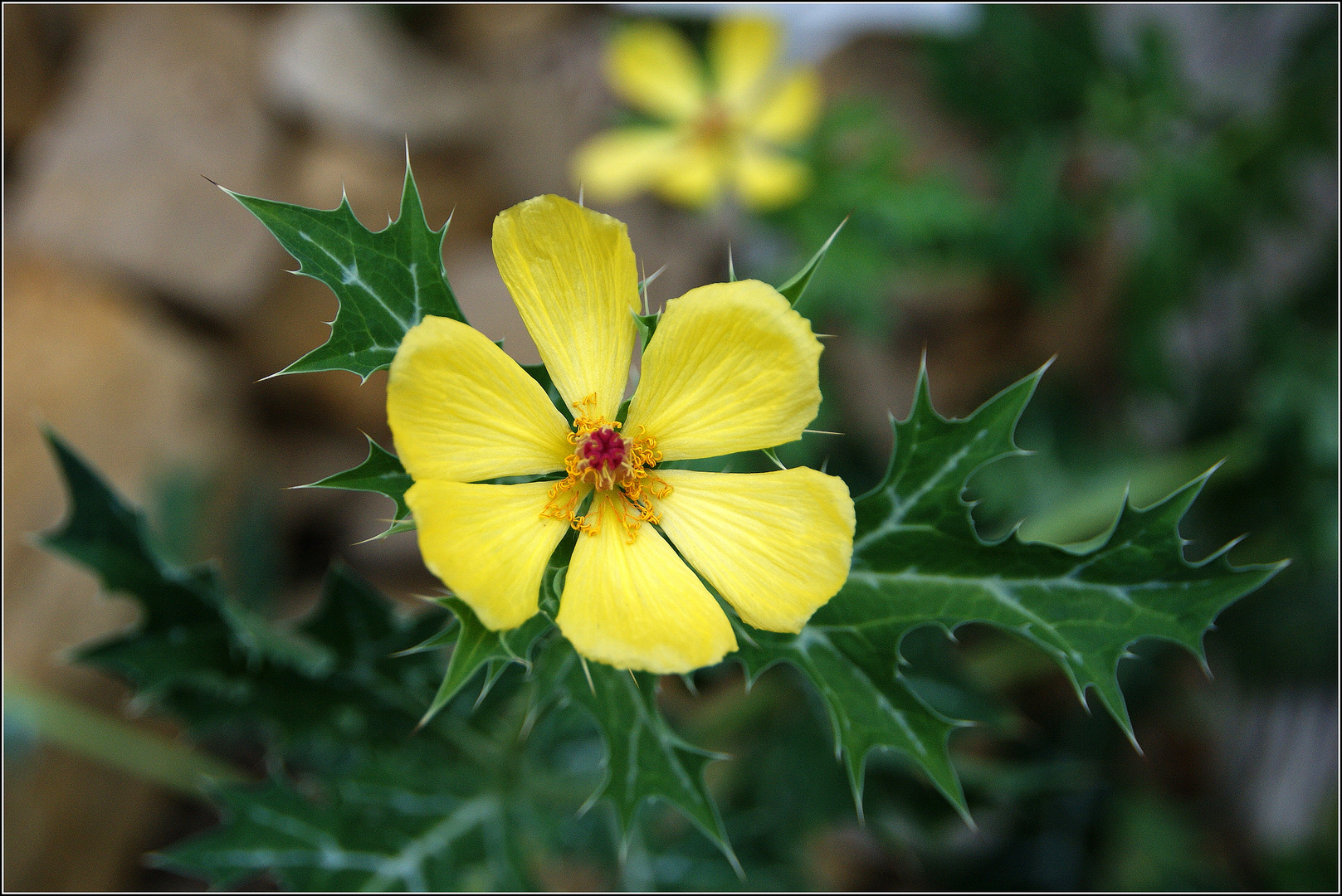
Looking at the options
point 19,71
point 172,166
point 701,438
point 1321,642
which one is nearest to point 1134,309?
point 1321,642

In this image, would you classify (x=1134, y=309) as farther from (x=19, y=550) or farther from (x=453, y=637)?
(x=19, y=550)

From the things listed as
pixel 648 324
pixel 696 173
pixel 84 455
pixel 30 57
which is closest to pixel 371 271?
pixel 648 324

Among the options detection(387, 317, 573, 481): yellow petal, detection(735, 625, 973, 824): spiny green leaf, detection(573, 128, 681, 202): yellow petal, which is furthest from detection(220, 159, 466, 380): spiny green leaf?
detection(573, 128, 681, 202): yellow petal

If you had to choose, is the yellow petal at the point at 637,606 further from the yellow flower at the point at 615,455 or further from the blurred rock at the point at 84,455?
the blurred rock at the point at 84,455

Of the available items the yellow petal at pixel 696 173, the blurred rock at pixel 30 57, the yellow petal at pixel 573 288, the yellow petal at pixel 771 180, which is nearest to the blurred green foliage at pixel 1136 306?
the yellow petal at pixel 771 180

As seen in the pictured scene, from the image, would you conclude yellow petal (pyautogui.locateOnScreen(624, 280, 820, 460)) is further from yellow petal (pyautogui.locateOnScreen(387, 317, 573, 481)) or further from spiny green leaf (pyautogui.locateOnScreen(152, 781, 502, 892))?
spiny green leaf (pyautogui.locateOnScreen(152, 781, 502, 892))

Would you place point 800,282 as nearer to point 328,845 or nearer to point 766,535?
point 766,535
